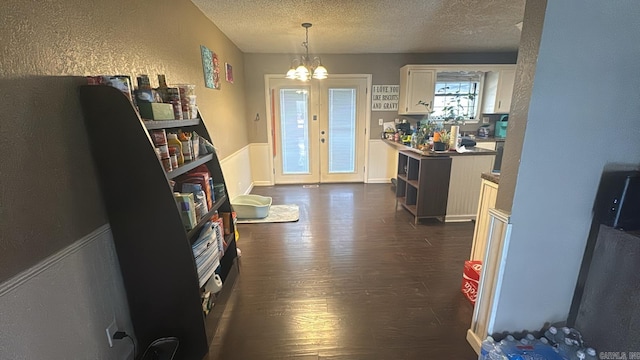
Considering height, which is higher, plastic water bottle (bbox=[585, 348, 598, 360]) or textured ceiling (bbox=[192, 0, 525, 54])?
textured ceiling (bbox=[192, 0, 525, 54])

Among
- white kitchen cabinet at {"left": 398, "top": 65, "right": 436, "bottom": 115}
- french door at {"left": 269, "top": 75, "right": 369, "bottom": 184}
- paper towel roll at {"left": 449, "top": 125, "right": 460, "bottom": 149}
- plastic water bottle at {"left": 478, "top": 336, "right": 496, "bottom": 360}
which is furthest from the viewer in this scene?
french door at {"left": 269, "top": 75, "right": 369, "bottom": 184}

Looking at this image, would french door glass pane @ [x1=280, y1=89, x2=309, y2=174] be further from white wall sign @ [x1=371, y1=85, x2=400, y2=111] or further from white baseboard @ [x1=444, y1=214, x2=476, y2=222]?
white baseboard @ [x1=444, y1=214, x2=476, y2=222]

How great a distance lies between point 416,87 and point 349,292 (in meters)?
3.88

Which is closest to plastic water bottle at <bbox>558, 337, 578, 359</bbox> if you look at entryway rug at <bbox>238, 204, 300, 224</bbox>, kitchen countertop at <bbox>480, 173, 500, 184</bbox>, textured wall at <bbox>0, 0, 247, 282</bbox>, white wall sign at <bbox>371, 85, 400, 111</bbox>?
kitchen countertop at <bbox>480, 173, 500, 184</bbox>

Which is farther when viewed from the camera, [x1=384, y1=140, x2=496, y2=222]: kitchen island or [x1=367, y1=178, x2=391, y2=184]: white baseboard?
[x1=367, y1=178, x2=391, y2=184]: white baseboard

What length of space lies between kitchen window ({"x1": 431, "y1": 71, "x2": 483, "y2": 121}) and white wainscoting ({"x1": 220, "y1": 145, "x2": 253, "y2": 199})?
11.7 ft

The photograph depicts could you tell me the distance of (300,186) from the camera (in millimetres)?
5125

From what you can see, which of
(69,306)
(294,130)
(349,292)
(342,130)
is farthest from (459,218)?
(69,306)

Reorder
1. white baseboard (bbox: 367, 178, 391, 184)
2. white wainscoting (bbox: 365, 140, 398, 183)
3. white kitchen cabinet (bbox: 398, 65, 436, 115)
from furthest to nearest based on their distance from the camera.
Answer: white baseboard (bbox: 367, 178, 391, 184) < white wainscoting (bbox: 365, 140, 398, 183) < white kitchen cabinet (bbox: 398, 65, 436, 115)

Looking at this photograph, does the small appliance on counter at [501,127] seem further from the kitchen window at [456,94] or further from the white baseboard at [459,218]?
the white baseboard at [459,218]

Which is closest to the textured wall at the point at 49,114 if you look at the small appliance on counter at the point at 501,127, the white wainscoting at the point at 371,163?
the white wainscoting at the point at 371,163

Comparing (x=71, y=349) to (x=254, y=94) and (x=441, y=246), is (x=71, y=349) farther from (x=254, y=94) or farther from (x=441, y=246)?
(x=254, y=94)

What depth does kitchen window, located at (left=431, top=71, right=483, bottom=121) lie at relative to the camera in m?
4.89

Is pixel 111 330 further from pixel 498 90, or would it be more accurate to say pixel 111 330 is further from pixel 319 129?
pixel 498 90
